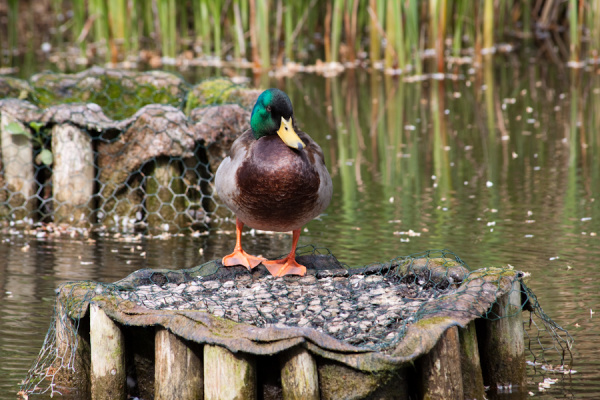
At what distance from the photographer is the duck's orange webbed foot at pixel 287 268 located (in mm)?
4562

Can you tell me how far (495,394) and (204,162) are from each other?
3.55 metres

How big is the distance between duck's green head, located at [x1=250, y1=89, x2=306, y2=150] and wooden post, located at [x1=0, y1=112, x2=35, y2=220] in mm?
2791

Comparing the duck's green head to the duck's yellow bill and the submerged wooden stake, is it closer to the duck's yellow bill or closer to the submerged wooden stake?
the duck's yellow bill

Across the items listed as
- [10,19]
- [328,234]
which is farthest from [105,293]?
[10,19]

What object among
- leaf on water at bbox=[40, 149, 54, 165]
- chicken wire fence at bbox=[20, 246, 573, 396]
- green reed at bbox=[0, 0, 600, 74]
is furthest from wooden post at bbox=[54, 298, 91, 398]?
green reed at bbox=[0, 0, 600, 74]

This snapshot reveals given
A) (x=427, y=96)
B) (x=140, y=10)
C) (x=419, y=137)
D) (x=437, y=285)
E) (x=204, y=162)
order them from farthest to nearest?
1. (x=140, y=10)
2. (x=427, y=96)
3. (x=419, y=137)
4. (x=204, y=162)
5. (x=437, y=285)

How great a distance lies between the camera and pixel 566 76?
1222 cm

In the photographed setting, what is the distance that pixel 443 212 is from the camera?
6.59m

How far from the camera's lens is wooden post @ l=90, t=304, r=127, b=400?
144 inches

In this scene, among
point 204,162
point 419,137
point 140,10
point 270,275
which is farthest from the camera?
point 140,10

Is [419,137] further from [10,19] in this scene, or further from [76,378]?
[10,19]

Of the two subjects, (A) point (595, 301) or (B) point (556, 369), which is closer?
(B) point (556, 369)

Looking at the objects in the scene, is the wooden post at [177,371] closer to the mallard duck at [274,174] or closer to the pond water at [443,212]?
the pond water at [443,212]

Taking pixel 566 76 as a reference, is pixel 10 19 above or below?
above
